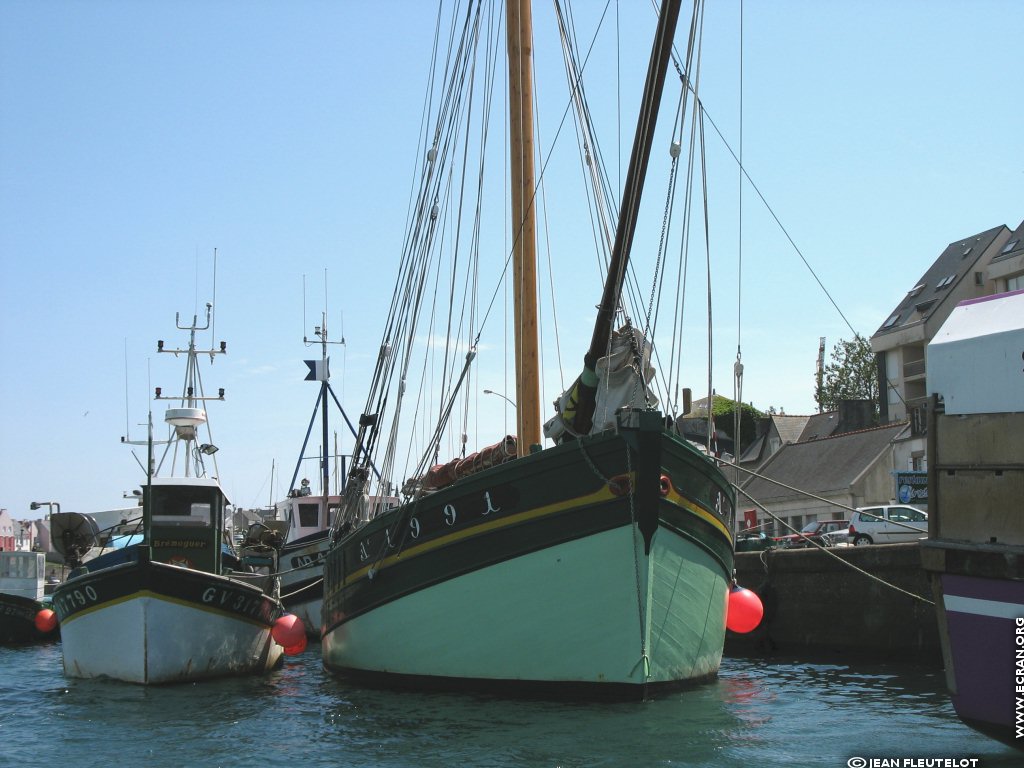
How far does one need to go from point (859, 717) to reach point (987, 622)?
4486mm

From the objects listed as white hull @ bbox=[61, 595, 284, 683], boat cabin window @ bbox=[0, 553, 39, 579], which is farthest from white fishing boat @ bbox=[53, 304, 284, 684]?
boat cabin window @ bbox=[0, 553, 39, 579]

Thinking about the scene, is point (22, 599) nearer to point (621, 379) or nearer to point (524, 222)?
point (524, 222)

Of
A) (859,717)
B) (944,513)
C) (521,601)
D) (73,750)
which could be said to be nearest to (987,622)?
(944,513)

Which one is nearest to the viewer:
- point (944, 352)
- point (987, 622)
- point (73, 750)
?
point (987, 622)

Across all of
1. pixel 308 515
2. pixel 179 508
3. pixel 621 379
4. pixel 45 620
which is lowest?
pixel 45 620

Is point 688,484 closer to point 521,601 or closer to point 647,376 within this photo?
point 647,376

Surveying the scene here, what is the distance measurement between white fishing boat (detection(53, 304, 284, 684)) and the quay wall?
29.3ft

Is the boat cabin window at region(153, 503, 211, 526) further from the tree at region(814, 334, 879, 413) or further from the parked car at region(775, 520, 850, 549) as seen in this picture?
the tree at region(814, 334, 879, 413)

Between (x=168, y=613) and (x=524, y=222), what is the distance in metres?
7.99

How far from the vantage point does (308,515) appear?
29984mm

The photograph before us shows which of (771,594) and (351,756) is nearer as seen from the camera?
(351,756)

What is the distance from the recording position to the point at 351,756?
1023cm
